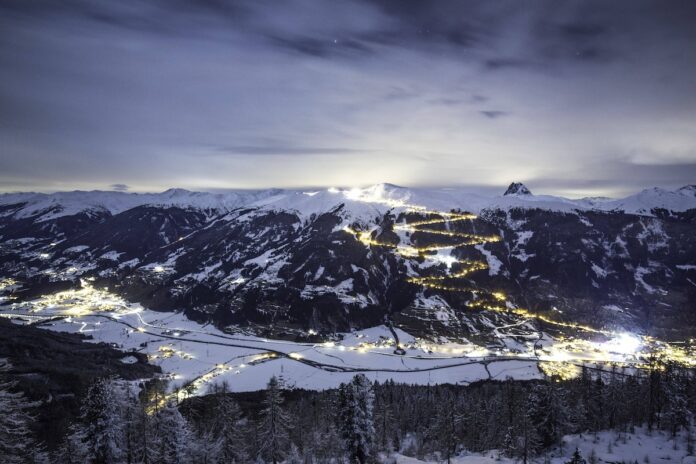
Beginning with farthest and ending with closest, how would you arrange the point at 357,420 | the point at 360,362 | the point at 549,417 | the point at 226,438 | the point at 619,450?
the point at 360,362 < the point at 549,417 < the point at 619,450 < the point at 226,438 < the point at 357,420

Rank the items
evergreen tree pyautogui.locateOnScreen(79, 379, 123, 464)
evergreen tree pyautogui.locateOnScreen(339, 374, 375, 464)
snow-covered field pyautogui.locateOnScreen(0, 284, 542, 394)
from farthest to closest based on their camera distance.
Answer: snow-covered field pyautogui.locateOnScreen(0, 284, 542, 394) → evergreen tree pyautogui.locateOnScreen(339, 374, 375, 464) → evergreen tree pyautogui.locateOnScreen(79, 379, 123, 464)

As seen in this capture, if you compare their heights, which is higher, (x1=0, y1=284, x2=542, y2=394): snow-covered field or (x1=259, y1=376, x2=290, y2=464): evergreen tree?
(x1=259, y1=376, x2=290, y2=464): evergreen tree

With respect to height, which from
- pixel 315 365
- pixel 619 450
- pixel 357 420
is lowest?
pixel 315 365

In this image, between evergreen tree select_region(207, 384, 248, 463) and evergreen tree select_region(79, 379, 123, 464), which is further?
evergreen tree select_region(207, 384, 248, 463)

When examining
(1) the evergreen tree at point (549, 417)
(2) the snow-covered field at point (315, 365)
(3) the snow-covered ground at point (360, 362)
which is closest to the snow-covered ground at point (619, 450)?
(1) the evergreen tree at point (549, 417)

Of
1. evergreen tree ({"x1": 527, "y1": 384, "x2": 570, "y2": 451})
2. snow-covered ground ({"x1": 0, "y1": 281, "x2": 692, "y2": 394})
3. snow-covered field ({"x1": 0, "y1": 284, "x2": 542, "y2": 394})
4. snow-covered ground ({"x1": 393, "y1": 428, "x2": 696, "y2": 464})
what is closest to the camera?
snow-covered ground ({"x1": 393, "y1": 428, "x2": 696, "y2": 464})

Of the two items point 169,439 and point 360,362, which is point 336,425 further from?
point 360,362

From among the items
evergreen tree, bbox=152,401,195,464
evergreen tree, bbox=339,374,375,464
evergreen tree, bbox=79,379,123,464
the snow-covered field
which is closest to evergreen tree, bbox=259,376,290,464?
evergreen tree, bbox=339,374,375,464

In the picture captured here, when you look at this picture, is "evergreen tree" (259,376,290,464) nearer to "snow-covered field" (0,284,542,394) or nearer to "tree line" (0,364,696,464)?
"tree line" (0,364,696,464)

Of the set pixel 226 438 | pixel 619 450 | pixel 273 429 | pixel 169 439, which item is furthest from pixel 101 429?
pixel 619 450
